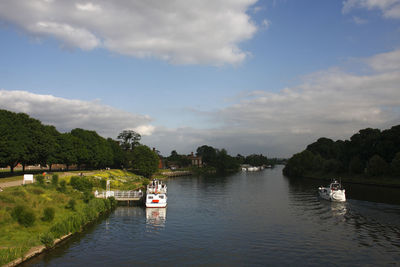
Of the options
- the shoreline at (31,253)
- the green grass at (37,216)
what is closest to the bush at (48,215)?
the green grass at (37,216)

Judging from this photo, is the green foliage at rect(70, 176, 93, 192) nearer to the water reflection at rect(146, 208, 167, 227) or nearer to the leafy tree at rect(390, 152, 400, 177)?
the water reflection at rect(146, 208, 167, 227)

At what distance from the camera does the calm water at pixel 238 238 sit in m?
32.1

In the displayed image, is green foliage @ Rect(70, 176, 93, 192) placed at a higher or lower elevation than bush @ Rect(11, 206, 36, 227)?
higher

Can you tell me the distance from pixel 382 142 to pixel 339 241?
92.1 meters

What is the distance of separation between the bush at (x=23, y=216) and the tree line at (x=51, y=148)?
1617 inches

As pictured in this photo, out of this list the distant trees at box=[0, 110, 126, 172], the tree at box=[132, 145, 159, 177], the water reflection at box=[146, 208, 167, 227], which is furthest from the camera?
the tree at box=[132, 145, 159, 177]

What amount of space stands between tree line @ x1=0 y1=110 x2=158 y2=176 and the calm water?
35.0m

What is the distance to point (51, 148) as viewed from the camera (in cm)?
9369

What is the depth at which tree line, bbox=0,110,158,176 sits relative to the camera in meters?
74.8

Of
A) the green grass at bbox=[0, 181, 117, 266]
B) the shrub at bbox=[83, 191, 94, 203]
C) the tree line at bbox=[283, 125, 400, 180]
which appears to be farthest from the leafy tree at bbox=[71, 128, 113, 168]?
the tree line at bbox=[283, 125, 400, 180]

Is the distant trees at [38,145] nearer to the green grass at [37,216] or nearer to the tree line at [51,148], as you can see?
the tree line at [51,148]

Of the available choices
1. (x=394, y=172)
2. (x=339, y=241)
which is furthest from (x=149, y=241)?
(x=394, y=172)

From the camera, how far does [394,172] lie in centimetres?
10331

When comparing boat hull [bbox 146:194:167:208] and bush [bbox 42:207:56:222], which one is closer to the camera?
bush [bbox 42:207:56:222]
